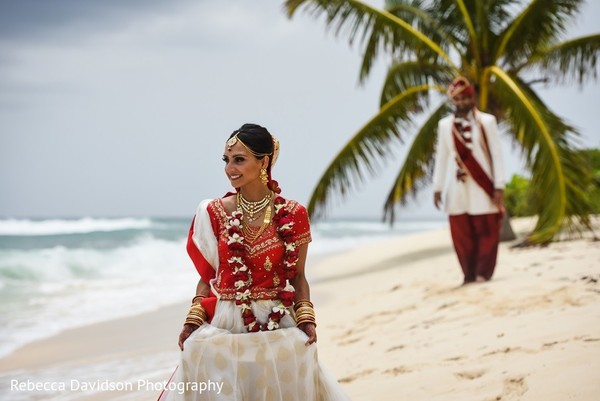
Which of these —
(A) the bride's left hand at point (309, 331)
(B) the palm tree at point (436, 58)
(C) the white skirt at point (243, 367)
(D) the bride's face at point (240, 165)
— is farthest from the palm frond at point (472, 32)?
(C) the white skirt at point (243, 367)

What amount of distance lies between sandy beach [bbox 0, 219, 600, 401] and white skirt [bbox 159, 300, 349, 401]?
1220 mm

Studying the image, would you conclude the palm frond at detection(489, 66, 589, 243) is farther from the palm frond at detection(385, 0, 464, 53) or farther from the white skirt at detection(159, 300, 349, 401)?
the white skirt at detection(159, 300, 349, 401)

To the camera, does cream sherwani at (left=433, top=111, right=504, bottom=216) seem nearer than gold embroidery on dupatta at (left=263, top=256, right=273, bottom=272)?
No

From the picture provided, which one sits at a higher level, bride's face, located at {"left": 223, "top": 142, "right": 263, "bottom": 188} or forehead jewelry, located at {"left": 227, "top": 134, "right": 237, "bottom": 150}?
forehead jewelry, located at {"left": 227, "top": 134, "right": 237, "bottom": 150}

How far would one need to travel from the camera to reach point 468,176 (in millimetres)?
7387

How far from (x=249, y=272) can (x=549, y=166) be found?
7503mm

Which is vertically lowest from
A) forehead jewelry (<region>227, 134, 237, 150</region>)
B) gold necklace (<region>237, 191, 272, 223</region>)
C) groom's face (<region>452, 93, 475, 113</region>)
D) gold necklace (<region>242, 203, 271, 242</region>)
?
gold necklace (<region>242, 203, 271, 242</region>)

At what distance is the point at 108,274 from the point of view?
15992 millimetres

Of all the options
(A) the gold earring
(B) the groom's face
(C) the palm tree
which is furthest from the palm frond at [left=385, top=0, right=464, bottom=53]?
(A) the gold earring

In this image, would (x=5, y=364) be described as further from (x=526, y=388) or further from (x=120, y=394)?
(x=526, y=388)

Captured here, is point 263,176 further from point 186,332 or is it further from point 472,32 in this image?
point 472,32

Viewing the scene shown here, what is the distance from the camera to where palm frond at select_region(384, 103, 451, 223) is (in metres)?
11.8

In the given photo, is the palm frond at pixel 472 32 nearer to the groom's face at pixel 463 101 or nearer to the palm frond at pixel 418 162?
the palm frond at pixel 418 162

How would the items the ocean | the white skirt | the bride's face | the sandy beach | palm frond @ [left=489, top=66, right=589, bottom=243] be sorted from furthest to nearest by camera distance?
palm frond @ [left=489, top=66, right=589, bottom=243] < the ocean < the sandy beach < the bride's face < the white skirt
